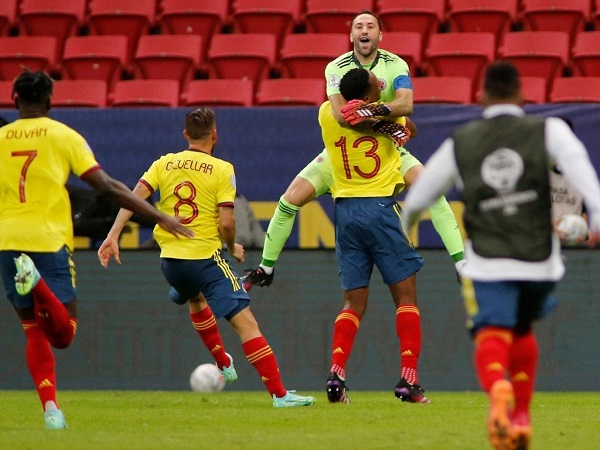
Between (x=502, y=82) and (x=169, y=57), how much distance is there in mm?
9983

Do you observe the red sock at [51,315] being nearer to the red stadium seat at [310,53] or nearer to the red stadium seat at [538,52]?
the red stadium seat at [310,53]

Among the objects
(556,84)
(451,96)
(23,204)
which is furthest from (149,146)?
(23,204)

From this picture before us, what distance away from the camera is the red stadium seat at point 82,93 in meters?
14.6

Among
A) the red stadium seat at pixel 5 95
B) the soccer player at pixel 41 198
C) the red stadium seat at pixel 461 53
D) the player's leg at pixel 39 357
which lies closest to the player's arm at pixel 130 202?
the soccer player at pixel 41 198

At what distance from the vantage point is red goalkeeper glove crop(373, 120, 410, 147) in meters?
9.14

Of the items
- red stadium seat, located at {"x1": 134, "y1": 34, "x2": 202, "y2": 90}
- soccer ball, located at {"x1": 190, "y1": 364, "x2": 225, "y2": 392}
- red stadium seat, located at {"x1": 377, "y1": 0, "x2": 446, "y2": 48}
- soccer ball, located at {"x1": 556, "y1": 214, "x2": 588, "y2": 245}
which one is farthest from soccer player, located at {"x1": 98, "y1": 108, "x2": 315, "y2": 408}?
red stadium seat, located at {"x1": 377, "y1": 0, "x2": 446, "y2": 48}

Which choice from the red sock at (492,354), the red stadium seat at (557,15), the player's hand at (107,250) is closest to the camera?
the red sock at (492,354)

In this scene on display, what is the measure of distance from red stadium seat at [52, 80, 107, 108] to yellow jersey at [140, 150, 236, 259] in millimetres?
5609

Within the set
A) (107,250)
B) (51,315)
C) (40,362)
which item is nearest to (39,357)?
(40,362)

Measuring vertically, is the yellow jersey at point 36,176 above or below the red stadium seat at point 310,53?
below

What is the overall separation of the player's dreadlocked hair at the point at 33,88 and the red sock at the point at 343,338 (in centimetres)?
293

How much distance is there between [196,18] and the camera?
16094 mm

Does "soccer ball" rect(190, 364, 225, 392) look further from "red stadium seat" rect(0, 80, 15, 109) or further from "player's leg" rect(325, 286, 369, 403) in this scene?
"red stadium seat" rect(0, 80, 15, 109)

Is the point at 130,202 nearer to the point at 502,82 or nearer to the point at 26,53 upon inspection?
the point at 502,82
